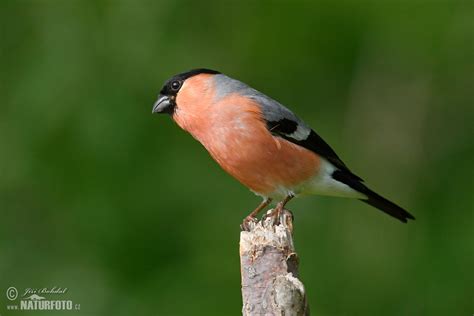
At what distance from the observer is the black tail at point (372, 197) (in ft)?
18.5

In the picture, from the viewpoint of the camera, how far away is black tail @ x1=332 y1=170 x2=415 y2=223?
18.5ft

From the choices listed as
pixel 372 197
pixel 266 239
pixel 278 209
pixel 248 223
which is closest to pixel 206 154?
pixel 372 197

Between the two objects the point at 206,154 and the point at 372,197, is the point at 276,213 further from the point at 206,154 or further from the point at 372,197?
the point at 206,154

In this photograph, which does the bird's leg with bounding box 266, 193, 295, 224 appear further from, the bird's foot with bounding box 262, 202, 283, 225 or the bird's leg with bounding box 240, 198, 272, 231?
the bird's leg with bounding box 240, 198, 272, 231

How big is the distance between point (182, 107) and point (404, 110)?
2.77m

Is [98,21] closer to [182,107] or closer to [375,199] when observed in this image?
[182,107]

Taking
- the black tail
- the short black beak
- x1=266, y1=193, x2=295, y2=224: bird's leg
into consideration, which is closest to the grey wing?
the black tail

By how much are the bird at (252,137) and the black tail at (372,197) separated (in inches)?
1.2

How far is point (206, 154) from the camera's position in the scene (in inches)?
285

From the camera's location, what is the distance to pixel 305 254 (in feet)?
21.0

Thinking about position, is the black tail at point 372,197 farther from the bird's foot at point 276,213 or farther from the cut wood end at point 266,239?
the cut wood end at point 266,239

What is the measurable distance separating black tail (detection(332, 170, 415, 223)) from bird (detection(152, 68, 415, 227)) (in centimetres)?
3

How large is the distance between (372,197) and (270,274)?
208 cm

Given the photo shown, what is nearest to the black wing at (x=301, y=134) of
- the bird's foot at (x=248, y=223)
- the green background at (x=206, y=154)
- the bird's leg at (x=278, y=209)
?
the bird's leg at (x=278, y=209)
